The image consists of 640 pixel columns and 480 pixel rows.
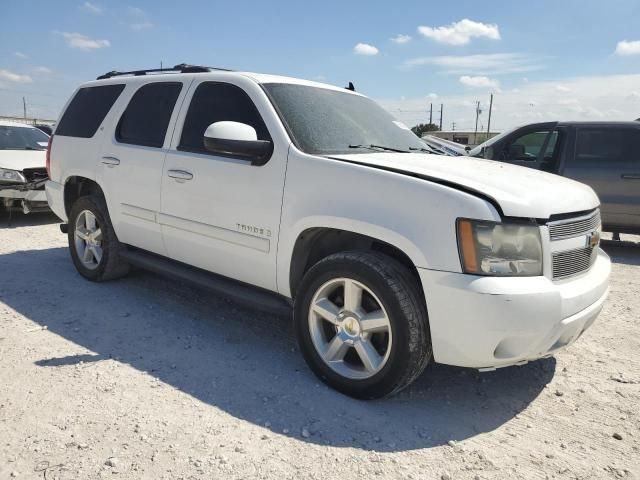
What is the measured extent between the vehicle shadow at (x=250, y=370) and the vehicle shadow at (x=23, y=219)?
3.59 metres

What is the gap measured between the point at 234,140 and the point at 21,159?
6533mm

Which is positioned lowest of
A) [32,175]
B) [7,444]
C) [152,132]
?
A: [7,444]

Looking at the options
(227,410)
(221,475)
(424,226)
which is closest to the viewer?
(221,475)

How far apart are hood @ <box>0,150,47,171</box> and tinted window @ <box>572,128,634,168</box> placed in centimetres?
799

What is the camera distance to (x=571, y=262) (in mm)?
2885

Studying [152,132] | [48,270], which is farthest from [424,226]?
[48,270]

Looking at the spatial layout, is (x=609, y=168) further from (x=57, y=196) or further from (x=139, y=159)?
(x=57, y=196)

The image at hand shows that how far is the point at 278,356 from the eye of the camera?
3.59m

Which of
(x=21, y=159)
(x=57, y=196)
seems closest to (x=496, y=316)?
(x=57, y=196)

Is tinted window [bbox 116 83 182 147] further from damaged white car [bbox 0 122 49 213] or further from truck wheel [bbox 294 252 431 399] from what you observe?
damaged white car [bbox 0 122 49 213]

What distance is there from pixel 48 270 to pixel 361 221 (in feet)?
13.2

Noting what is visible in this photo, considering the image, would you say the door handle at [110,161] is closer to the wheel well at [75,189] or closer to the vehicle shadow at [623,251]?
the wheel well at [75,189]

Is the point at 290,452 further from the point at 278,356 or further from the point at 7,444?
the point at 7,444

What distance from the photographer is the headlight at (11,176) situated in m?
7.72
